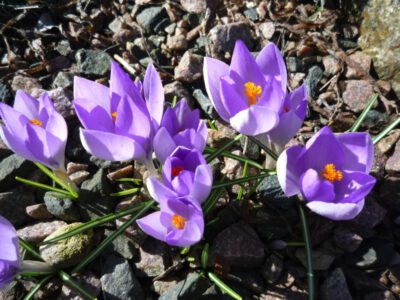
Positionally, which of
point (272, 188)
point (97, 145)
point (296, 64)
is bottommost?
point (272, 188)

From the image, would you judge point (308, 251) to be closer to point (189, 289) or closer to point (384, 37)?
point (189, 289)

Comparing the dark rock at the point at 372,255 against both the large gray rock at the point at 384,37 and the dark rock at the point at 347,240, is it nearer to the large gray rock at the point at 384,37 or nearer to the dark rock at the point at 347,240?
the dark rock at the point at 347,240

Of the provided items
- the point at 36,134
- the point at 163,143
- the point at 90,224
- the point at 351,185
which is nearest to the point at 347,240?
the point at 351,185

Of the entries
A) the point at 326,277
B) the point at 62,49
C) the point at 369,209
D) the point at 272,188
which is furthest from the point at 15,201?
the point at 369,209

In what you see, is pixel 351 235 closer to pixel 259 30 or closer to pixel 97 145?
pixel 97 145

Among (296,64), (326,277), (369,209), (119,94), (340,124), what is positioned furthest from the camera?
(296,64)

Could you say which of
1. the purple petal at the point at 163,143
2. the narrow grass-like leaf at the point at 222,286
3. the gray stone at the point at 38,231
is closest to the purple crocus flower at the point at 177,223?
the purple petal at the point at 163,143

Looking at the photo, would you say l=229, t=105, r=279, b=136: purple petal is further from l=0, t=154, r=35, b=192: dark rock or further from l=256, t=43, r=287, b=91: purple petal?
l=0, t=154, r=35, b=192: dark rock
